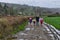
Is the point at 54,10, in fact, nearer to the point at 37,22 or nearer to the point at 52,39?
the point at 37,22

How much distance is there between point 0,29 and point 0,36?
46.4 inches

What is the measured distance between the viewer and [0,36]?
11859 mm

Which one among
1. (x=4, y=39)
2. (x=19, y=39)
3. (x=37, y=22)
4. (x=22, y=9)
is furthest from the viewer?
(x=22, y=9)

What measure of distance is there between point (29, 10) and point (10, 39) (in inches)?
4631

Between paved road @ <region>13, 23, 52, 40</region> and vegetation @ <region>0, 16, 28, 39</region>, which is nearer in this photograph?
vegetation @ <region>0, 16, 28, 39</region>

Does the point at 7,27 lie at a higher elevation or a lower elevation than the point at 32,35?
higher

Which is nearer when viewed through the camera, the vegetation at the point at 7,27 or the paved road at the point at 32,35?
the vegetation at the point at 7,27

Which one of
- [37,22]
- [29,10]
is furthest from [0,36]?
[29,10]

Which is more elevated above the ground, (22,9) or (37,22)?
(37,22)

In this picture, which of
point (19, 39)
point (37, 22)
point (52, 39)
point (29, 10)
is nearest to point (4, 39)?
point (19, 39)

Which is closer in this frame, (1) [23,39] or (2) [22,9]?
(1) [23,39]

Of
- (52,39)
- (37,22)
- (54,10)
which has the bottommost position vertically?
(54,10)

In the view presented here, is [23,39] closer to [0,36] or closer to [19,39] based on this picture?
→ [19,39]

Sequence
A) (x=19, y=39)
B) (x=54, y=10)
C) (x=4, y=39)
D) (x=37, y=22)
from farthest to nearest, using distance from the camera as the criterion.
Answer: (x=54, y=10)
(x=37, y=22)
(x=19, y=39)
(x=4, y=39)
